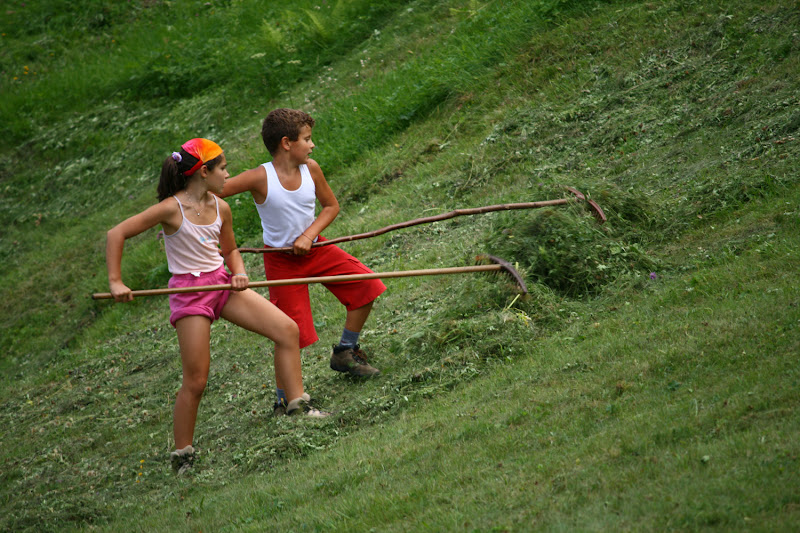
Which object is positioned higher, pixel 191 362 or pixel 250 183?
pixel 250 183

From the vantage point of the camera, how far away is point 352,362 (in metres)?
5.47

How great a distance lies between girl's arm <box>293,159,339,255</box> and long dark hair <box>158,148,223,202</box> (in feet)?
2.57

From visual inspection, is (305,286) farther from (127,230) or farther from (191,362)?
(127,230)

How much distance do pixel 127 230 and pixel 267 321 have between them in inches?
39.5

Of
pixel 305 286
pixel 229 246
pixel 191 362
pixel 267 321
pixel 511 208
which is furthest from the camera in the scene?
pixel 511 208

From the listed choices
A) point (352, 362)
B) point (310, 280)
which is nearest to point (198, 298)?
point (310, 280)

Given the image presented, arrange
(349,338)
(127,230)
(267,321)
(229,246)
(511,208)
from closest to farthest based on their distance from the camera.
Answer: (127,230), (267,321), (229,246), (349,338), (511,208)

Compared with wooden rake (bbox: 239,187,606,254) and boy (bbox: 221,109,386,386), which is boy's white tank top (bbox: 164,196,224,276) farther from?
wooden rake (bbox: 239,187,606,254)

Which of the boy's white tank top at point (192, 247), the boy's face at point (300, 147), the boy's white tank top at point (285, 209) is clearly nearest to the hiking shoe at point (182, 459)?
the boy's white tank top at point (192, 247)

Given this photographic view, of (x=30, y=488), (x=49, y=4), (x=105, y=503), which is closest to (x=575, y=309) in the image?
(x=105, y=503)

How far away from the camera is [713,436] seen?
3361 millimetres

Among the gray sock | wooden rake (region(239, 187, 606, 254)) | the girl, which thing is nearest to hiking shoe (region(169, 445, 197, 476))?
the girl

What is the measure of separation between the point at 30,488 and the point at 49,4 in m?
15.0

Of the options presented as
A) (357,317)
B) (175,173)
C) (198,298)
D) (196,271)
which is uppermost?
(175,173)
